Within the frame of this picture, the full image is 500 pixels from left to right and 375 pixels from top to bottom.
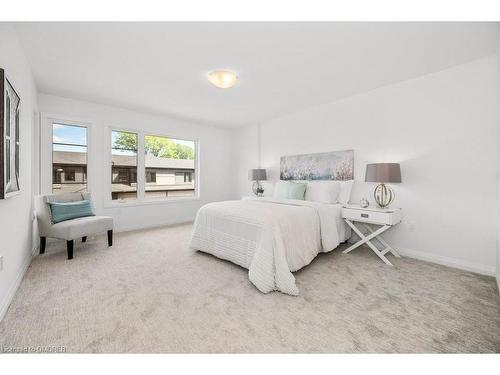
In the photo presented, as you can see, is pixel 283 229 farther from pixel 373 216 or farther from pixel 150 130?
pixel 150 130

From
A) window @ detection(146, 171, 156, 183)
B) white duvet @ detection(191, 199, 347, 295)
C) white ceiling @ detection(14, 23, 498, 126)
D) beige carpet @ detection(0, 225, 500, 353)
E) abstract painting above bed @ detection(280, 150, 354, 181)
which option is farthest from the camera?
window @ detection(146, 171, 156, 183)

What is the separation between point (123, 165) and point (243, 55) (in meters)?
3.50

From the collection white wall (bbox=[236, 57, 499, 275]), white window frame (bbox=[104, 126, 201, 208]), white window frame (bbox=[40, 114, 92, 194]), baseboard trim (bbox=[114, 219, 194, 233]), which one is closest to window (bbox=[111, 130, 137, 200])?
white window frame (bbox=[104, 126, 201, 208])

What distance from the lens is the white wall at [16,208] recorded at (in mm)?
1816

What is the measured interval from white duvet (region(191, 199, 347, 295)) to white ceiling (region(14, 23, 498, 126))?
1807 millimetres

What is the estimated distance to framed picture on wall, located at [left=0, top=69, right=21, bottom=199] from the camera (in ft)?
5.34

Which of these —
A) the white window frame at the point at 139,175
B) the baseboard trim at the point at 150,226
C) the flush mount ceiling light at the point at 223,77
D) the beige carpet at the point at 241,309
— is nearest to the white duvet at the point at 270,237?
the beige carpet at the point at 241,309

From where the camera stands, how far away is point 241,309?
185 cm

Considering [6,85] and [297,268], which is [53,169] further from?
[297,268]

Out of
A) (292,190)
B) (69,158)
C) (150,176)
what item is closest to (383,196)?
(292,190)

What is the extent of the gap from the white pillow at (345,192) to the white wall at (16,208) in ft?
13.0

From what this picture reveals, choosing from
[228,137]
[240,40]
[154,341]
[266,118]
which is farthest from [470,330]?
[228,137]

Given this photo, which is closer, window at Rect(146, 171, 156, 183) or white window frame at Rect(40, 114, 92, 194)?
white window frame at Rect(40, 114, 92, 194)

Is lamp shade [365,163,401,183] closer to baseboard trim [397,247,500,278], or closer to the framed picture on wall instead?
baseboard trim [397,247,500,278]
